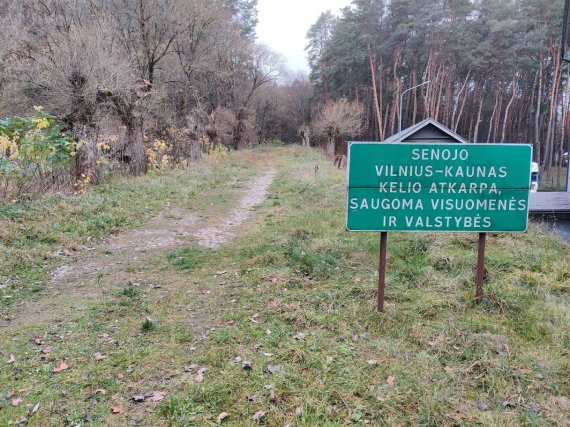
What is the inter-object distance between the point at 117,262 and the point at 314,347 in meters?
3.74

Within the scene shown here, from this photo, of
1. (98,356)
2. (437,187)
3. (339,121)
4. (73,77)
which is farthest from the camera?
(339,121)

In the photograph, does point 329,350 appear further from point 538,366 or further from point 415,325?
point 538,366

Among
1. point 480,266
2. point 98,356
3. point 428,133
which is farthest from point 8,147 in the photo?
point 428,133

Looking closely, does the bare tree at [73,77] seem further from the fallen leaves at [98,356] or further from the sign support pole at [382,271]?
the sign support pole at [382,271]

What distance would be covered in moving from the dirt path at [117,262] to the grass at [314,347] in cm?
27

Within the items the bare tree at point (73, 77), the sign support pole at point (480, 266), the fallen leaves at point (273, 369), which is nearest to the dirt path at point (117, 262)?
the fallen leaves at point (273, 369)

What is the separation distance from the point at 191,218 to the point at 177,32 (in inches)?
448

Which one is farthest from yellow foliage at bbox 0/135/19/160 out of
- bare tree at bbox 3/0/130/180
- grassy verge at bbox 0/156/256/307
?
bare tree at bbox 3/0/130/180

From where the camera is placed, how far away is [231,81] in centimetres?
3575

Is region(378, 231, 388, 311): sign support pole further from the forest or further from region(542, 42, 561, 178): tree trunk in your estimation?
region(542, 42, 561, 178): tree trunk

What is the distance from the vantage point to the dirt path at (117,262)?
4559mm

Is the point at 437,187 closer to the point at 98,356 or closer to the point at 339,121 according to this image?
the point at 98,356

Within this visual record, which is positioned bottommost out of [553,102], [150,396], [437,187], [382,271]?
[150,396]

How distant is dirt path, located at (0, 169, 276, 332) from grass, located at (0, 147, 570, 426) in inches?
10.6
